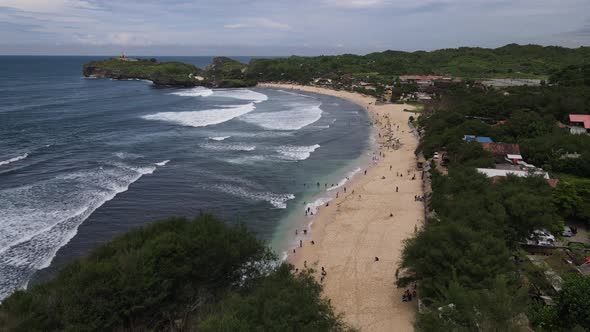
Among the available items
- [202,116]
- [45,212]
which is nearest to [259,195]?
[45,212]

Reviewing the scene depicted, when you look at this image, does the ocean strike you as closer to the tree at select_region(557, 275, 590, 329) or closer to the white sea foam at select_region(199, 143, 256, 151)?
the white sea foam at select_region(199, 143, 256, 151)

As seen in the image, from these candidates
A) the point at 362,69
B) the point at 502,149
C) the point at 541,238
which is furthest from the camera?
the point at 362,69

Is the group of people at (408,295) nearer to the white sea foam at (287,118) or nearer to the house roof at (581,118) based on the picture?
the house roof at (581,118)

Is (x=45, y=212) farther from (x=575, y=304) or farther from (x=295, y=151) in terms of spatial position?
(x=575, y=304)

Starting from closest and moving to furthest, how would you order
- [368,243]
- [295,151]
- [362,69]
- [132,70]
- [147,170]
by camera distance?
1. [368,243]
2. [147,170]
3. [295,151]
4. [362,69]
5. [132,70]

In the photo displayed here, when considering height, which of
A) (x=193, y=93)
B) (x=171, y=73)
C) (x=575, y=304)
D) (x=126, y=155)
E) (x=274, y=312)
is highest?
(x=171, y=73)

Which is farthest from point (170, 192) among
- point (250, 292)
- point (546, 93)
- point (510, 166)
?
point (546, 93)
